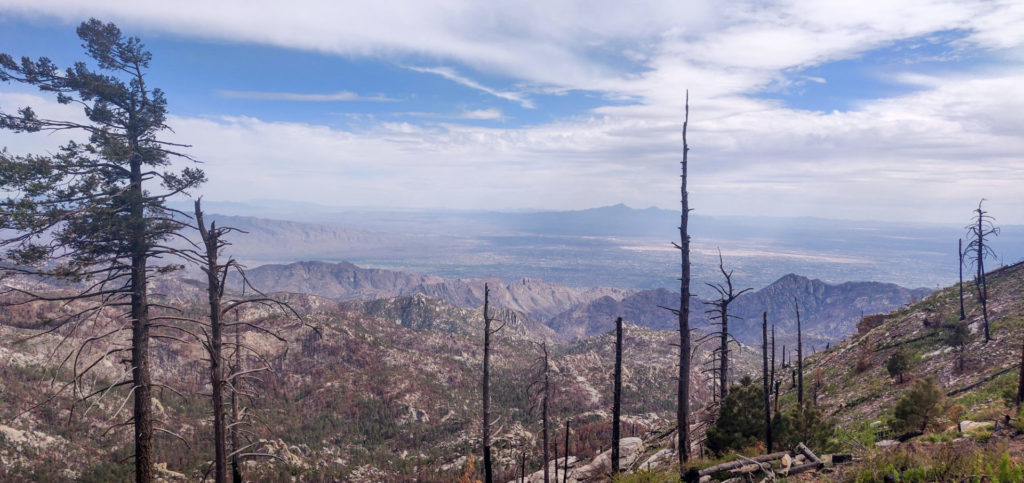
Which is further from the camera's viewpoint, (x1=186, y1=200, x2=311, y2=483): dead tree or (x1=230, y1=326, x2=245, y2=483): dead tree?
(x1=230, y1=326, x2=245, y2=483): dead tree

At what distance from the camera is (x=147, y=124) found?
56.3ft

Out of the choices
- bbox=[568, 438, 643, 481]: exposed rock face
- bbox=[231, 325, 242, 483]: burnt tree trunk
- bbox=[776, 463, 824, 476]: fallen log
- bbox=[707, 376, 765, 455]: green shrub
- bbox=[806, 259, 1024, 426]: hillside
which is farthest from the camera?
bbox=[568, 438, 643, 481]: exposed rock face

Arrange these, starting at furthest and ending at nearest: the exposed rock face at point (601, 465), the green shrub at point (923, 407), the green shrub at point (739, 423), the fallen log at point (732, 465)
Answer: the exposed rock face at point (601, 465) → the green shrub at point (739, 423) → the green shrub at point (923, 407) → the fallen log at point (732, 465)

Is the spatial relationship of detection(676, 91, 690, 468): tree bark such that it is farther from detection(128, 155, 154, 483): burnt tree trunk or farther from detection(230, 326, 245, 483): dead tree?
detection(128, 155, 154, 483): burnt tree trunk

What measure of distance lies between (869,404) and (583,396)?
109 m

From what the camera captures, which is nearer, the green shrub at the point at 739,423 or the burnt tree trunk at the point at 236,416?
the burnt tree trunk at the point at 236,416

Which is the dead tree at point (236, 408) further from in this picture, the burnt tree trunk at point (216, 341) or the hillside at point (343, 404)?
the hillside at point (343, 404)

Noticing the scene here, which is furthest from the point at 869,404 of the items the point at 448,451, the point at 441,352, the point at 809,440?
the point at 441,352

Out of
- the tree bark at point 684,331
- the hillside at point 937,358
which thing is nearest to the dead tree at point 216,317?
the tree bark at point 684,331

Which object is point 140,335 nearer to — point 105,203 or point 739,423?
point 105,203

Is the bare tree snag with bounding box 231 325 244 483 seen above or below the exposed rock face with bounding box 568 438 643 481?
above

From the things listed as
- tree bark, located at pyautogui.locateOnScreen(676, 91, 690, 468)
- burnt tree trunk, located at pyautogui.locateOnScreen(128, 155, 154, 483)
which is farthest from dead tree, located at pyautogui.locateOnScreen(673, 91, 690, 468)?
burnt tree trunk, located at pyautogui.locateOnScreen(128, 155, 154, 483)

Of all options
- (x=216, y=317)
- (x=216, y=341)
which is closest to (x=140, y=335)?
(x=216, y=317)

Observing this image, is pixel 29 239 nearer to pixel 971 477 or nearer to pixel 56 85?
pixel 56 85
